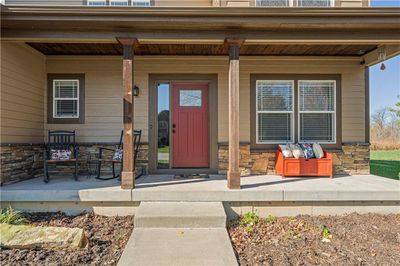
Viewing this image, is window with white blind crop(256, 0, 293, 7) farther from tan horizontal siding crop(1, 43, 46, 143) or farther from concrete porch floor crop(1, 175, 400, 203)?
tan horizontal siding crop(1, 43, 46, 143)

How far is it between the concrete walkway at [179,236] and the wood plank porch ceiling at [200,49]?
2.84m

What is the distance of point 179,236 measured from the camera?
3.19 metres

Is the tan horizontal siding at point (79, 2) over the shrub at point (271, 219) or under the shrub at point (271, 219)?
over

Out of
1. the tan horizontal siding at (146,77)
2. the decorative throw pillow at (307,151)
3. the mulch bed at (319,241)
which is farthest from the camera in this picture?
the tan horizontal siding at (146,77)

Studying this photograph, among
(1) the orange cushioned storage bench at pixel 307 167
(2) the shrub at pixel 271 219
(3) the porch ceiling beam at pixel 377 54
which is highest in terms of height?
(3) the porch ceiling beam at pixel 377 54

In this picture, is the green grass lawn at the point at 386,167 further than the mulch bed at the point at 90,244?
Yes

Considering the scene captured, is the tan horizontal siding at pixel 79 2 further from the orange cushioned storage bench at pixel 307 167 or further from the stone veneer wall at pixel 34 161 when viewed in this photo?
the orange cushioned storage bench at pixel 307 167

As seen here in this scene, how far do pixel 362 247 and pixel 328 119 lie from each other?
314 cm

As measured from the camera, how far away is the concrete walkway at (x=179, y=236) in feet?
8.86

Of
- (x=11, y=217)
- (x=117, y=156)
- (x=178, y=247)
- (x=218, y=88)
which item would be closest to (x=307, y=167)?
(x=218, y=88)

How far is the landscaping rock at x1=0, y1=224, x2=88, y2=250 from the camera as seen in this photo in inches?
114

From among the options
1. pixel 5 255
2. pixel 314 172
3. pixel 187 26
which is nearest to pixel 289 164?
pixel 314 172

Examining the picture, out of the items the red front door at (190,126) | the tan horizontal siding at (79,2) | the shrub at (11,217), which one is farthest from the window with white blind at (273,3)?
the shrub at (11,217)

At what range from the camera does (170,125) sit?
568 centimetres
